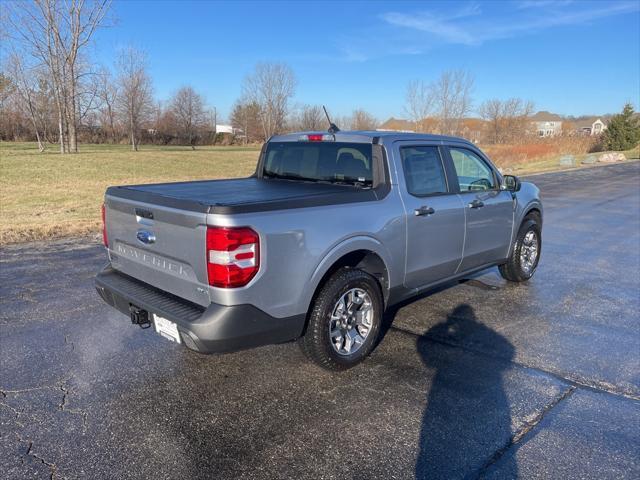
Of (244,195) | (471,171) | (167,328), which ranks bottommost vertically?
(167,328)

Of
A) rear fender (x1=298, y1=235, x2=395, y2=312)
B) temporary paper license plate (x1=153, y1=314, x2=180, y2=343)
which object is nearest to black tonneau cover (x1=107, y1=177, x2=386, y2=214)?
rear fender (x1=298, y1=235, x2=395, y2=312)

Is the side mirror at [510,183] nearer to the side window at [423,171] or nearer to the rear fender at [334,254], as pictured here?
the side window at [423,171]

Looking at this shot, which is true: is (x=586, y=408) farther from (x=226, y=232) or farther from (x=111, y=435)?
(x=111, y=435)

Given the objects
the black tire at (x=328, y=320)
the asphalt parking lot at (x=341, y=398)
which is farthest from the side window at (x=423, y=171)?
the asphalt parking lot at (x=341, y=398)

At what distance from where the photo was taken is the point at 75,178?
1981 cm

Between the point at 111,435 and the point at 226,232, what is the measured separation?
1.40 metres

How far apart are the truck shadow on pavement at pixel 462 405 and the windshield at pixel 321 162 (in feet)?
5.17

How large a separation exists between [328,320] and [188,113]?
6971 centimetres

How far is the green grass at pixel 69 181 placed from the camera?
30.0 feet

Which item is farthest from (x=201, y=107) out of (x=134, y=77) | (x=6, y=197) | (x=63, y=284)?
(x=63, y=284)

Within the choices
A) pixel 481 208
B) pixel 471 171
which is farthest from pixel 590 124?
pixel 481 208

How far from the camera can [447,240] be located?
4.43 m

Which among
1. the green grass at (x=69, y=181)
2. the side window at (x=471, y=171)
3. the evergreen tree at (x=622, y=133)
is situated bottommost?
the green grass at (x=69, y=181)

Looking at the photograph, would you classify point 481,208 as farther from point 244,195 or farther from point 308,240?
point 244,195
